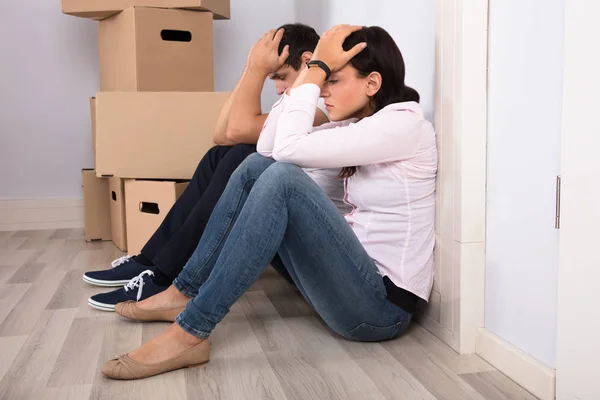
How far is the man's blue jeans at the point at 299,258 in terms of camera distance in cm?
134

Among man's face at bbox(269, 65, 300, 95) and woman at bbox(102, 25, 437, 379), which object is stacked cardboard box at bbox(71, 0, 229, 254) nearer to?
man's face at bbox(269, 65, 300, 95)

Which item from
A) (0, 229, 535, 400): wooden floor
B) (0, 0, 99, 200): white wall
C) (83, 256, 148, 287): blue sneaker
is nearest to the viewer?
(0, 229, 535, 400): wooden floor

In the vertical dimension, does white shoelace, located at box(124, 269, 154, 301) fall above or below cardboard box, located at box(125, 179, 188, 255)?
below

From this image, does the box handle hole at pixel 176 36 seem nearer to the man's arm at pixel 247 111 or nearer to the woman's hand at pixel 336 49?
the man's arm at pixel 247 111

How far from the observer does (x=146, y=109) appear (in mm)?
2516

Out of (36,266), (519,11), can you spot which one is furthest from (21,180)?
(519,11)

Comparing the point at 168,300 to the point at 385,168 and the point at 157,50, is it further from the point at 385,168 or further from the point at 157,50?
the point at 157,50

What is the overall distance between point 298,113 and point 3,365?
0.84 metres

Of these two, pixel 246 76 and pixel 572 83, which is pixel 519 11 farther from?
pixel 246 76

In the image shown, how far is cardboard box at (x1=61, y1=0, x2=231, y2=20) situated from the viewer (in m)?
2.79

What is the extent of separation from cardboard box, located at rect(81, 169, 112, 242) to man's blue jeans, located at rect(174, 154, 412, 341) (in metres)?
1.69

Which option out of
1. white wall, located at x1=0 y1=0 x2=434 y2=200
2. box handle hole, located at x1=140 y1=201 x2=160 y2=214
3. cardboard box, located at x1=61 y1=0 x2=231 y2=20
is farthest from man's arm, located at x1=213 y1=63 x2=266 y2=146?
white wall, located at x1=0 y1=0 x2=434 y2=200

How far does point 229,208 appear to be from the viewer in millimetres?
1520

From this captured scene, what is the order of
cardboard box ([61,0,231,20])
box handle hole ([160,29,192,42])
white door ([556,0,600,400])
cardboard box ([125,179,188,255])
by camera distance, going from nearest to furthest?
white door ([556,0,600,400]), cardboard box ([125,179,188,255]), cardboard box ([61,0,231,20]), box handle hole ([160,29,192,42])
